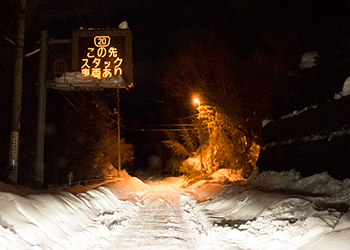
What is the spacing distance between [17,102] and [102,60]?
5194 mm

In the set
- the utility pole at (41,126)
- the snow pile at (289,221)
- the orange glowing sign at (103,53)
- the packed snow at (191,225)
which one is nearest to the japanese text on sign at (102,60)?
the orange glowing sign at (103,53)

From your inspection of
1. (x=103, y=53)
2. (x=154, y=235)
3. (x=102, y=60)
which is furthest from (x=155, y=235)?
(x=103, y=53)

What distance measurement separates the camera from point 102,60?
16.4m

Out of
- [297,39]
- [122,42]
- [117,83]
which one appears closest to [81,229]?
[117,83]

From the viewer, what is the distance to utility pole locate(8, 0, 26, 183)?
12.6 meters

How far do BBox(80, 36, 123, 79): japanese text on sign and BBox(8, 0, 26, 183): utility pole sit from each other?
12.0 ft

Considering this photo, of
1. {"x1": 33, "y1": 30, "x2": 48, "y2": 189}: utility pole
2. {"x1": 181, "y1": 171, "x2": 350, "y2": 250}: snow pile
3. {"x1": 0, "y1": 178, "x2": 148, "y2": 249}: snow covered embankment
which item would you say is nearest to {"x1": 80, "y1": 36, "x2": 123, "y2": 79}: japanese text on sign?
{"x1": 33, "y1": 30, "x2": 48, "y2": 189}: utility pole

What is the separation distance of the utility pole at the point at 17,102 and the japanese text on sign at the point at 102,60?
3.65 m

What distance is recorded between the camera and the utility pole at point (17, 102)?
12.6 meters

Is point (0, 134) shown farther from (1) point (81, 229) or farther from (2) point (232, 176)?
(2) point (232, 176)

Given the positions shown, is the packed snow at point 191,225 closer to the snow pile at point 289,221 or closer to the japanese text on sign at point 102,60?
the snow pile at point 289,221

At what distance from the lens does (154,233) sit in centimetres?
785

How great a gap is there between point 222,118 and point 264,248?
74.5ft

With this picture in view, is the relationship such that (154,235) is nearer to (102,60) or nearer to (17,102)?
(17,102)
